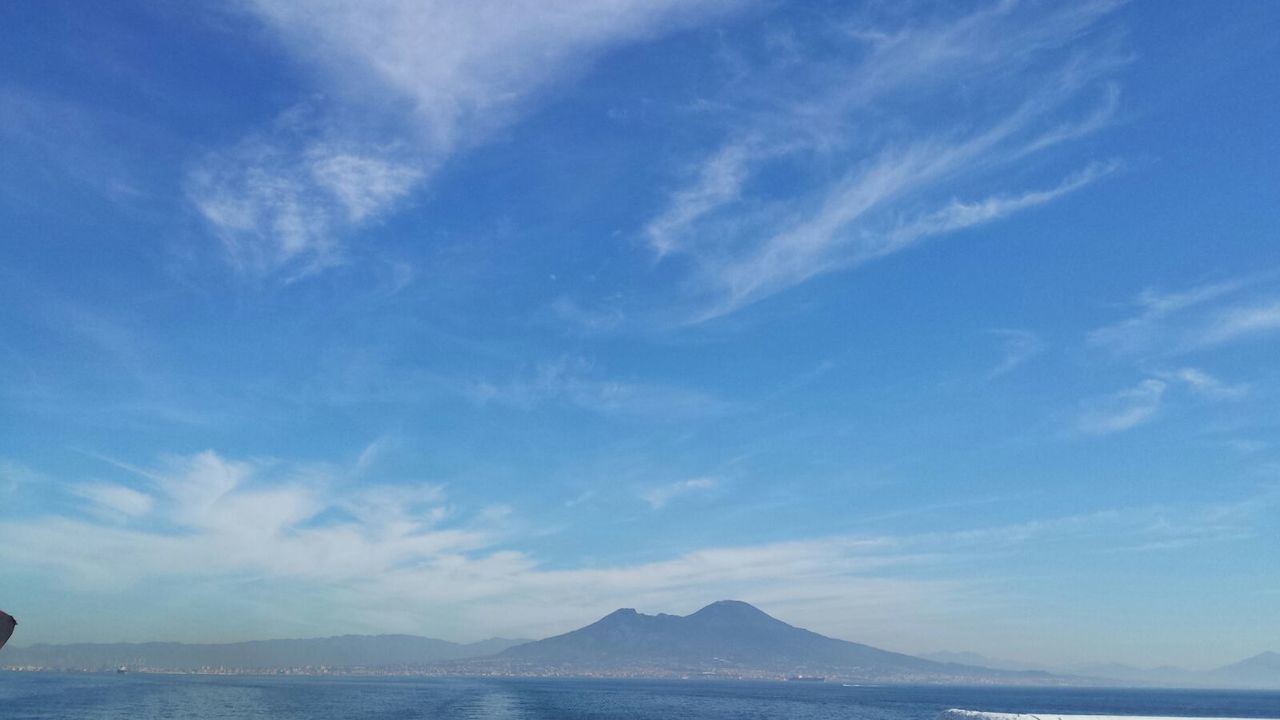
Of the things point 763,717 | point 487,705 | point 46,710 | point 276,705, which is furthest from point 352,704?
point 763,717

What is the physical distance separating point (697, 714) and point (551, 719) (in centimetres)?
3583

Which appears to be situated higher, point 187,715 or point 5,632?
point 5,632

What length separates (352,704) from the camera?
176 m

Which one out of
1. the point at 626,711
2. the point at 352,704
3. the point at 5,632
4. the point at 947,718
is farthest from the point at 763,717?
the point at 5,632

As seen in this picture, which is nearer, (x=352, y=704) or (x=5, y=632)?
(x=5, y=632)

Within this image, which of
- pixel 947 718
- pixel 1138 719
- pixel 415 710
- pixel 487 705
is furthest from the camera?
pixel 487 705

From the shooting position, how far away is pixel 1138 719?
372 ft

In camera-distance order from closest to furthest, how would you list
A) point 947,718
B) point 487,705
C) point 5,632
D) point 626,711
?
point 5,632 < point 947,718 < point 626,711 < point 487,705

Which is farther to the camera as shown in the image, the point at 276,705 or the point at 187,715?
the point at 276,705

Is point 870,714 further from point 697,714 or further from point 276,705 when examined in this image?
point 276,705

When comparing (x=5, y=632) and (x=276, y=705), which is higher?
(x=5, y=632)

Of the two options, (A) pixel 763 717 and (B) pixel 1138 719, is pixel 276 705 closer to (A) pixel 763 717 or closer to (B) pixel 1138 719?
(A) pixel 763 717

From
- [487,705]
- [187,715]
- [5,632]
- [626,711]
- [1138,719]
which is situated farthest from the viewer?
[487,705]

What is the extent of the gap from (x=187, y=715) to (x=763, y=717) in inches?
4087
